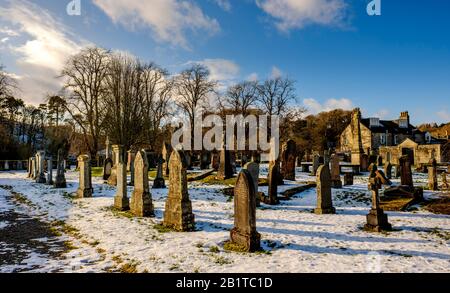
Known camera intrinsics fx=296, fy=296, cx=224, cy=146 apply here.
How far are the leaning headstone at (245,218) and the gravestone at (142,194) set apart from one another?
405cm

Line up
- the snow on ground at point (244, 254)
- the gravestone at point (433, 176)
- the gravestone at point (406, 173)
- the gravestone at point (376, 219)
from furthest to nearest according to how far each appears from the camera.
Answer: the gravestone at point (433, 176) → the gravestone at point (406, 173) → the gravestone at point (376, 219) → the snow on ground at point (244, 254)

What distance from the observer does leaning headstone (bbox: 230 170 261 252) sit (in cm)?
605

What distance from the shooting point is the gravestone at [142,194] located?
31.2 ft

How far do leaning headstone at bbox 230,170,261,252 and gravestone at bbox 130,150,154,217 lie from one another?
159 inches

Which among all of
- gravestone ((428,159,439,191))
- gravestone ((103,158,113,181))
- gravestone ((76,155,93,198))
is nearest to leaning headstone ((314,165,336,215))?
gravestone ((428,159,439,191))

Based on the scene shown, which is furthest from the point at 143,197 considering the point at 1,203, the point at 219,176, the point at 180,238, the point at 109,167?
the point at 109,167

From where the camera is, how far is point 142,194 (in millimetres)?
9617

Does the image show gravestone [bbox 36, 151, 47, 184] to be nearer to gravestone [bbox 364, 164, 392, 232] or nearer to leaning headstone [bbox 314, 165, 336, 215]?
leaning headstone [bbox 314, 165, 336, 215]

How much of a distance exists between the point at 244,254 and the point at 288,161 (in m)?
13.8

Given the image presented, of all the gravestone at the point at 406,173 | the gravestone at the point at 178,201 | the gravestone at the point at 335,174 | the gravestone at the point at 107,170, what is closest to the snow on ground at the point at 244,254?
the gravestone at the point at 178,201

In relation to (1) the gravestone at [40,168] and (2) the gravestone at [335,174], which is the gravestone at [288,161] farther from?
(1) the gravestone at [40,168]

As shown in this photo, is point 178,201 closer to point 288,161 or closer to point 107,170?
point 288,161

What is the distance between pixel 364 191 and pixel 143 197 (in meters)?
10.1

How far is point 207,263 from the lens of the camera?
17.4 feet
